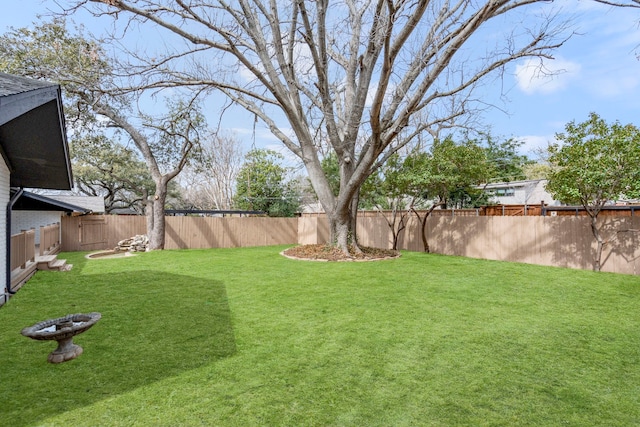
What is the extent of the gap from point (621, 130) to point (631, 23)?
220cm

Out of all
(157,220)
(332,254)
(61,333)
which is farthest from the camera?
(157,220)

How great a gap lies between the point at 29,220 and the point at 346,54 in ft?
43.6

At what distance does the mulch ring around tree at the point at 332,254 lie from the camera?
9734 millimetres

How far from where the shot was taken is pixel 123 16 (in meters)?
7.70

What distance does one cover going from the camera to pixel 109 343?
3.33 meters

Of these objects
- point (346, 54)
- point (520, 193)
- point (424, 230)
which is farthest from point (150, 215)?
point (520, 193)

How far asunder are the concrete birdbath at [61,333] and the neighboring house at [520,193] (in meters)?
21.3

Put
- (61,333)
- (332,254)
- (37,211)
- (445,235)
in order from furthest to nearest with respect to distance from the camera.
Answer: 1. (37,211)
2. (445,235)
3. (332,254)
4. (61,333)

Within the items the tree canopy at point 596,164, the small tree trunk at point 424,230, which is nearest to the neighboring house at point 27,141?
the tree canopy at point 596,164

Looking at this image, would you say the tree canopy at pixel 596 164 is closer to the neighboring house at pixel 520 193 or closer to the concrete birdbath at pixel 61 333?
the concrete birdbath at pixel 61 333

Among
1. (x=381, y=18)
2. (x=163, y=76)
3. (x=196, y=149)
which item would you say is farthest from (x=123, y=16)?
(x=196, y=149)

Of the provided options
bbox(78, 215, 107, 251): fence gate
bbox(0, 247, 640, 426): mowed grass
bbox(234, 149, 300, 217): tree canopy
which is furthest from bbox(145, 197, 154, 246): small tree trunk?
bbox(234, 149, 300, 217): tree canopy

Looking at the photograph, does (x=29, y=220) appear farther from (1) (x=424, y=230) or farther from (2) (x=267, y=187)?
(1) (x=424, y=230)

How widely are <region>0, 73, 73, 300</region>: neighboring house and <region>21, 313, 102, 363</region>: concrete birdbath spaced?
6.06ft
